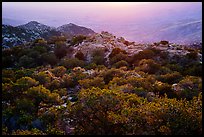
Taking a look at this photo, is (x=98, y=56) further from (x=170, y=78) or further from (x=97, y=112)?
(x=97, y=112)

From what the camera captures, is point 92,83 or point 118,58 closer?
point 92,83

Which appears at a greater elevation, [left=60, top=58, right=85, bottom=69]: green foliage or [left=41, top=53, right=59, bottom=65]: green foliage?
[left=60, top=58, right=85, bottom=69]: green foliage

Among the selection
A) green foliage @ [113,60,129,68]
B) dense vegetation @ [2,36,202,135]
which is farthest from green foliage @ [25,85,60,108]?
green foliage @ [113,60,129,68]

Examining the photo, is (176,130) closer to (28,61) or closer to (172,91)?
(172,91)

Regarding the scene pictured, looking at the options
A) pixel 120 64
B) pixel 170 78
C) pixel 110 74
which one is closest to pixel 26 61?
pixel 120 64

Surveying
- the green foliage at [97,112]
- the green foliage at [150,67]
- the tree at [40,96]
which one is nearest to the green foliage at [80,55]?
the green foliage at [150,67]

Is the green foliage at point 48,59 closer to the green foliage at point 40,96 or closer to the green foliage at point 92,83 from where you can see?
the green foliage at point 92,83

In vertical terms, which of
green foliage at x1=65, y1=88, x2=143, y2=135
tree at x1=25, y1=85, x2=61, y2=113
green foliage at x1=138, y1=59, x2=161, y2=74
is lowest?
green foliage at x1=138, y1=59, x2=161, y2=74

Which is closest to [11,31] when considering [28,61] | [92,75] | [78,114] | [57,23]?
[28,61]

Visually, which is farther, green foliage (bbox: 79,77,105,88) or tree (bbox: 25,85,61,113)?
green foliage (bbox: 79,77,105,88)

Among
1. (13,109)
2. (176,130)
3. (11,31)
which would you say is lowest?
(11,31)

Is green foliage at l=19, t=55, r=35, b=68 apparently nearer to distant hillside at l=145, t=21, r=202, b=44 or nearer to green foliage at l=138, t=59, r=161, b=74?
green foliage at l=138, t=59, r=161, b=74
